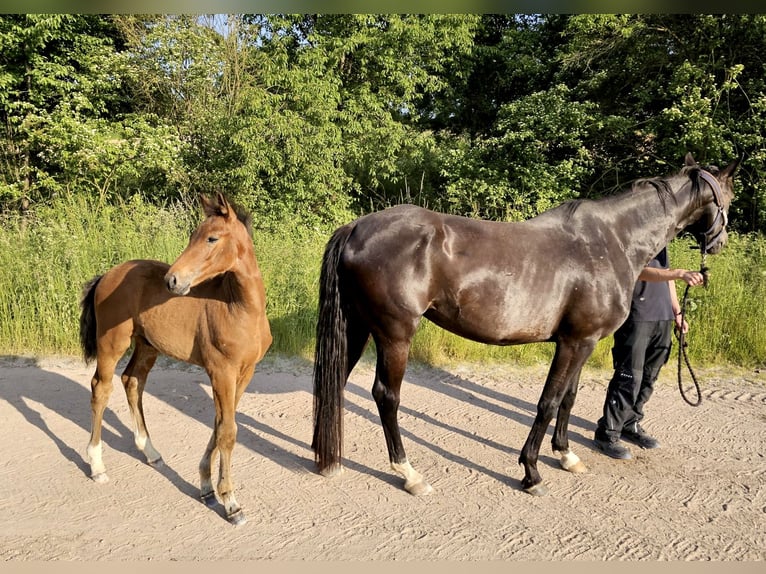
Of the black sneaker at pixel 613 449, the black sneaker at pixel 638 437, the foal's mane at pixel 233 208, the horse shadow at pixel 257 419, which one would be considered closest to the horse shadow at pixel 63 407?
the horse shadow at pixel 257 419

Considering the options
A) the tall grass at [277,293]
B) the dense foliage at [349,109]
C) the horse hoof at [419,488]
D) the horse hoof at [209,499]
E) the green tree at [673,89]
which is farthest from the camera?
the dense foliage at [349,109]

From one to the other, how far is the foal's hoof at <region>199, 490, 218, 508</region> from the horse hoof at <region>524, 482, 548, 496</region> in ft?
6.33

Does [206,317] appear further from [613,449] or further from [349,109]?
[349,109]

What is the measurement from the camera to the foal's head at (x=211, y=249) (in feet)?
8.57

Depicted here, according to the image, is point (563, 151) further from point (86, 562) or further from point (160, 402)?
point (86, 562)

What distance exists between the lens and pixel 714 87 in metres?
9.76

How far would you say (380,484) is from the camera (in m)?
3.37

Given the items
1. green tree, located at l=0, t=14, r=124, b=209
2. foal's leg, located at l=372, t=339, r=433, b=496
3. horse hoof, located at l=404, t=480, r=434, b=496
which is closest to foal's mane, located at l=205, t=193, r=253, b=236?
foal's leg, located at l=372, t=339, r=433, b=496

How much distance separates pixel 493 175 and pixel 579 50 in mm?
3823

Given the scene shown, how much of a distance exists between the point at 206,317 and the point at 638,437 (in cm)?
332

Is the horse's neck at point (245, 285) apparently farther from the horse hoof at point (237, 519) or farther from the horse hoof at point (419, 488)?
the horse hoof at point (419, 488)

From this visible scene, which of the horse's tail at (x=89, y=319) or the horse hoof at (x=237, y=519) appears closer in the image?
the horse hoof at (x=237, y=519)

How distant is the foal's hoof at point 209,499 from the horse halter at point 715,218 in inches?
146

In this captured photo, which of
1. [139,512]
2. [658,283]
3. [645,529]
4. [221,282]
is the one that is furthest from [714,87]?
[139,512]
